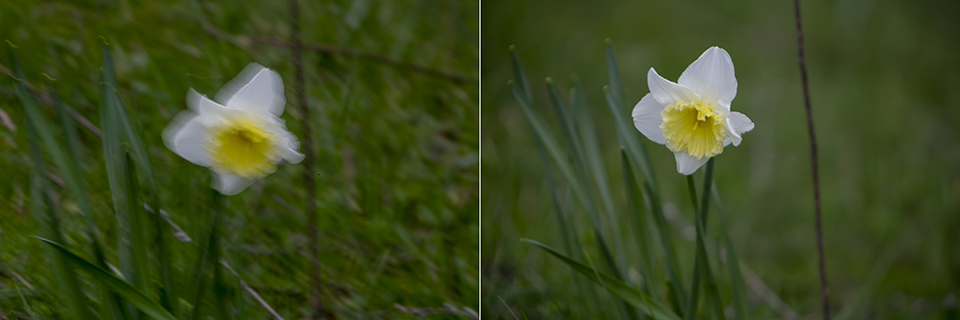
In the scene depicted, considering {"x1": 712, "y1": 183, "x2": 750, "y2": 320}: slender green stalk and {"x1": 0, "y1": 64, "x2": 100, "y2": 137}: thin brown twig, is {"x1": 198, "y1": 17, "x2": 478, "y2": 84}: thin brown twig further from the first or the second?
{"x1": 712, "y1": 183, "x2": 750, "y2": 320}: slender green stalk

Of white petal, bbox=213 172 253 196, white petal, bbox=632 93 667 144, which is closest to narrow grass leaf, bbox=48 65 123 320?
white petal, bbox=213 172 253 196

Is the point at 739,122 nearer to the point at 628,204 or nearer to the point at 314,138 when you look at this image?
the point at 628,204

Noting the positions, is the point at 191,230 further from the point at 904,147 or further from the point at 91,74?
the point at 904,147

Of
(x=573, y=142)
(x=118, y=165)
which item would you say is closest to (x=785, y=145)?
(x=573, y=142)

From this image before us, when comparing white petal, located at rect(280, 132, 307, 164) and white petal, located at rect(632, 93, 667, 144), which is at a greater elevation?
white petal, located at rect(632, 93, 667, 144)

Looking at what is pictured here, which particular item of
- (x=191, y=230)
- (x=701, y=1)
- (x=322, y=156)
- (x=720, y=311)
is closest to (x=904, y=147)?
(x=701, y=1)
